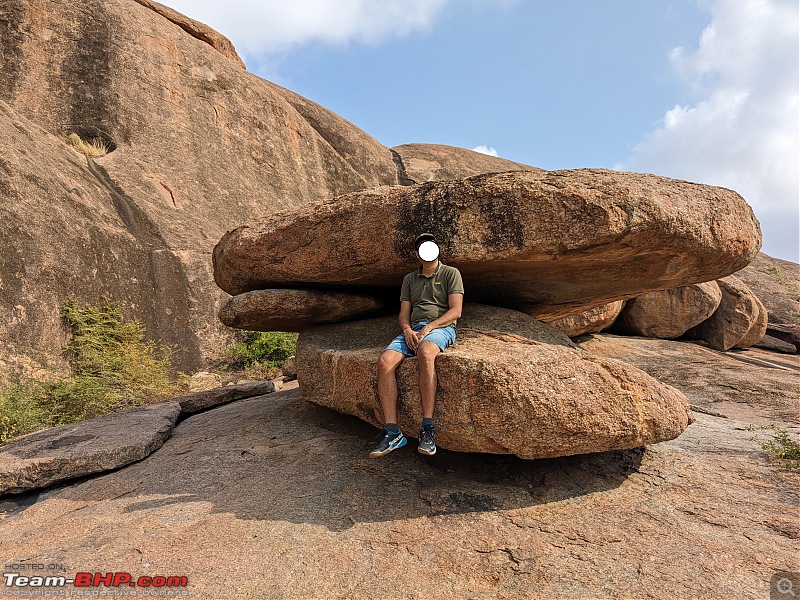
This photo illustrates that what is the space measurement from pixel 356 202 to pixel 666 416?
3.50m

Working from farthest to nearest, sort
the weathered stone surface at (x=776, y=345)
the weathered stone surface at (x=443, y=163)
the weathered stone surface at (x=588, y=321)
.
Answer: the weathered stone surface at (x=443, y=163) → the weathered stone surface at (x=776, y=345) → the weathered stone surface at (x=588, y=321)

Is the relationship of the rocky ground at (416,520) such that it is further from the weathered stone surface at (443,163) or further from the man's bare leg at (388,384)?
the weathered stone surface at (443,163)

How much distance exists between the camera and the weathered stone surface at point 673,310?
41.0 ft

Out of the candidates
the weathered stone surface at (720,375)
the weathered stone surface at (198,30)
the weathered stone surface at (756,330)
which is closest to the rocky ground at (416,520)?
the weathered stone surface at (720,375)

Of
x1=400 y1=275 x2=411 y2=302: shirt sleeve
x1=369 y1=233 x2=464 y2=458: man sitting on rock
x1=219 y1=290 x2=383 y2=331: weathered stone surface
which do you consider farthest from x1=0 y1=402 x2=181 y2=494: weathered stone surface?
x1=400 y1=275 x2=411 y2=302: shirt sleeve

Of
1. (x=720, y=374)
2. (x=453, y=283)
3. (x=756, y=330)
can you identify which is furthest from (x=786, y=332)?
(x=453, y=283)

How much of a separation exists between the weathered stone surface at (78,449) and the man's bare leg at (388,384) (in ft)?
9.64

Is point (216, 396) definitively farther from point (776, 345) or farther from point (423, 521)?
point (776, 345)

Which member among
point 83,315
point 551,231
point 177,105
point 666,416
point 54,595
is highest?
point 177,105

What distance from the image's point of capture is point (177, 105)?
1334 centimetres

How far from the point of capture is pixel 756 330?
43.7 ft

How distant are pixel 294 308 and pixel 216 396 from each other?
264 cm

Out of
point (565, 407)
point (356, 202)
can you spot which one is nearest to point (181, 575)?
point (565, 407)

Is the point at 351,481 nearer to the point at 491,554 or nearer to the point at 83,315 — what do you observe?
the point at 491,554
